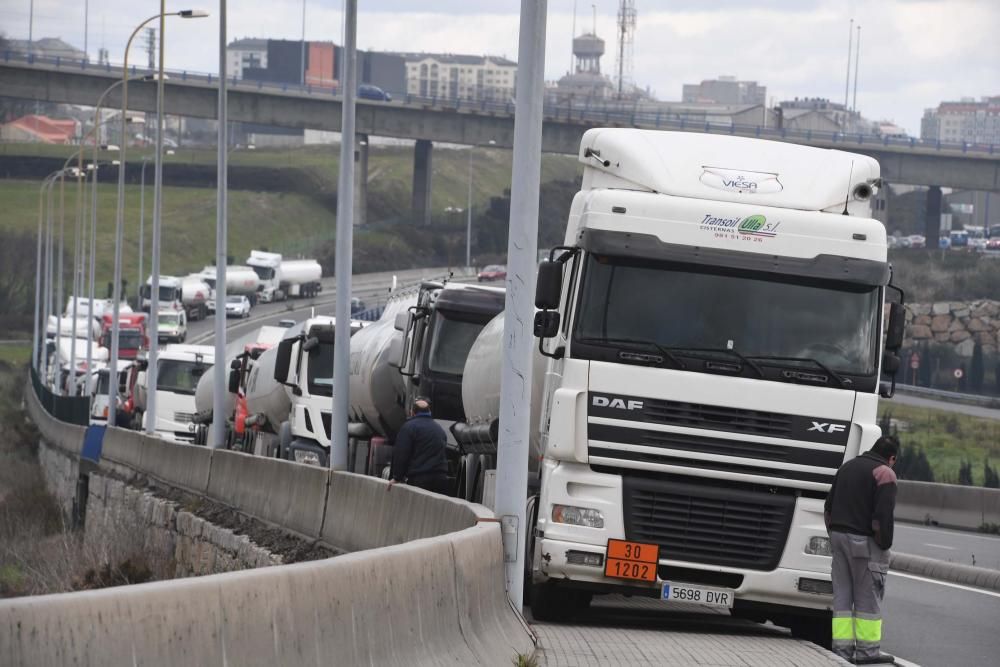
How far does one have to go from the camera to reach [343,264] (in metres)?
23.1

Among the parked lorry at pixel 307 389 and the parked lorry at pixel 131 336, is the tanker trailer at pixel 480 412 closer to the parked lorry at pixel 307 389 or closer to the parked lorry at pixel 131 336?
the parked lorry at pixel 307 389

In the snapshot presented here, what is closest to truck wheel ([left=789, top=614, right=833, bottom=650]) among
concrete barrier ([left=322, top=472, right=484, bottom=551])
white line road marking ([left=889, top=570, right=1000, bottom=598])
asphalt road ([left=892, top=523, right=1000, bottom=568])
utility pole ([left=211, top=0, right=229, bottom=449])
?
concrete barrier ([left=322, top=472, right=484, bottom=551])

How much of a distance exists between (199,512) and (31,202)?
9386cm

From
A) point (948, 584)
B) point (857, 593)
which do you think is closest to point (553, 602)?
point (857, 593)

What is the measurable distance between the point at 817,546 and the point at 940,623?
4124 mm

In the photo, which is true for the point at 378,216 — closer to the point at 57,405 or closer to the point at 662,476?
the point at 57,405

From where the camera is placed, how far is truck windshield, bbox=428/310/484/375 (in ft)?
75.4

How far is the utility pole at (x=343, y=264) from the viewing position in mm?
22375

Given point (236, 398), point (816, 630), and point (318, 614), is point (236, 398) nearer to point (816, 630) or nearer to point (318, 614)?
point (816, 630)

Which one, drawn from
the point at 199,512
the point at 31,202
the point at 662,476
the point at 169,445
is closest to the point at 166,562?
the point at 199,512

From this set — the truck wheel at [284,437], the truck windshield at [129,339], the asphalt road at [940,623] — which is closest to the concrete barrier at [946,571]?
the asphalt road at [940,623]

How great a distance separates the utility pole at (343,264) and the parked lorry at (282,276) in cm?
8616

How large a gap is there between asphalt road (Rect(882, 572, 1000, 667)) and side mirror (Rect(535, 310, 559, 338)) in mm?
3862

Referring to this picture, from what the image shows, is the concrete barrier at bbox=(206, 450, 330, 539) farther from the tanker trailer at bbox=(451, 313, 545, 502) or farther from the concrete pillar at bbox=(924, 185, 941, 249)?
the concrete pillar at bbox=(924, 185, 941, 249)
